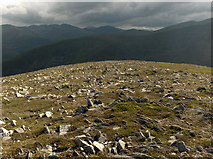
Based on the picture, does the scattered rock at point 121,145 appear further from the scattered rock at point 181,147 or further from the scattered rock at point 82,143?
the scattered rock at point 181,147

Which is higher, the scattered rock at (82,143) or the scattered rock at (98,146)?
the scattered rock at (82,143)

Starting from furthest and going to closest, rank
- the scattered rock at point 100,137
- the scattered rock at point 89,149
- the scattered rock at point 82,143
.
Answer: the scattered rock at point 100,137 → the scattered rock at point 82,143 → the scattered rock at point 89,149

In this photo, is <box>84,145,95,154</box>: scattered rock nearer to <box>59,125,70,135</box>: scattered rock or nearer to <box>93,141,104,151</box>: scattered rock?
<box>93,141,104,151</box>: scattered rock

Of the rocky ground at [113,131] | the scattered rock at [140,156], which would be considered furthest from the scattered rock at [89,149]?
the scattered rock at [140,156]

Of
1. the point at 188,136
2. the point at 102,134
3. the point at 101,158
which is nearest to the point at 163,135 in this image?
the point at 188,136

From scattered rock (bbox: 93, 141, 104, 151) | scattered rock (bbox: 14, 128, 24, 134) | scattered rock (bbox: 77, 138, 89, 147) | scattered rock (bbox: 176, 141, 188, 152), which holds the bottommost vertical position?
scattered rock (bbox: 176, 141, 188, 152)

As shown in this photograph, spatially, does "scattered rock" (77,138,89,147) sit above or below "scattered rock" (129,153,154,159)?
above

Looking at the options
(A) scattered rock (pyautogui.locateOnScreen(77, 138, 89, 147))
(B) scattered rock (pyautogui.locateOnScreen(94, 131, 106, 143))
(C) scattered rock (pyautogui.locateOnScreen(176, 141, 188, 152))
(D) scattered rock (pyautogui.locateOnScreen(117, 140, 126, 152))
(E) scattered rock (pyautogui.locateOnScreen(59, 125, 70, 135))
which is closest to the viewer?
(C) scattered rock (pyautogui.locateOnScreen(176, 141, 188, 152))

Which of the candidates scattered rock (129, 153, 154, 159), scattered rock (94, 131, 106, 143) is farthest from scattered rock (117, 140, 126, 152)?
scattered rock (94, 131, 106, 143)

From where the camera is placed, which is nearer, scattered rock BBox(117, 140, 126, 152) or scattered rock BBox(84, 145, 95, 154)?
scattered rock BBox(84, 145, 95, 154)

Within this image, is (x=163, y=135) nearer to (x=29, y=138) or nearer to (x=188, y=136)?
(x=188, y=136)

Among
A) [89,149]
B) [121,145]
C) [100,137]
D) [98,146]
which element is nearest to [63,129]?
[100,137]

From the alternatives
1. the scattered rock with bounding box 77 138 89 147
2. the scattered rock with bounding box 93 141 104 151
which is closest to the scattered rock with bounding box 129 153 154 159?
the scattered rock with bounding box 93 141 104 151

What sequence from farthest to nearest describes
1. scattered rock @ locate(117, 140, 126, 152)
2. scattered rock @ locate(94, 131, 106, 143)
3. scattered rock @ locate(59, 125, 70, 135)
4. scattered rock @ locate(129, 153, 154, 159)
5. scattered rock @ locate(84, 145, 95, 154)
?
scattered rock @ locate(59, 125, 70, 135)
scattered rock @ locate(94, 131, 106, 143)
scattered rock @ locate(117, 140, 126, 152)
scattered rock @ locate(84, 145, 95, 154)
scattered rock @ locate(129, 153, 154, 159)
